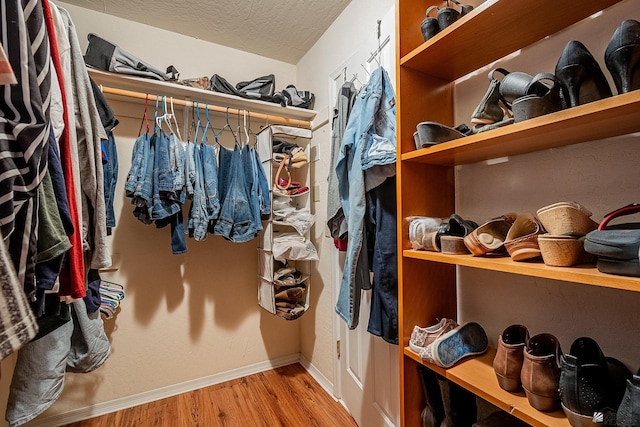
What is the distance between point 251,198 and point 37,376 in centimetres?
115

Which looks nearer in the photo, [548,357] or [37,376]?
[548,357]

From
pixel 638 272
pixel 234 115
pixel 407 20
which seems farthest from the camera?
pixel 234 115

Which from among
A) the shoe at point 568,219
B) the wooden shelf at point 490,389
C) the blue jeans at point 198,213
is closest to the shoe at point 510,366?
the wooden shelf at point 490,389

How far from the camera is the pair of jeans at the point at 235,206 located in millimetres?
1633

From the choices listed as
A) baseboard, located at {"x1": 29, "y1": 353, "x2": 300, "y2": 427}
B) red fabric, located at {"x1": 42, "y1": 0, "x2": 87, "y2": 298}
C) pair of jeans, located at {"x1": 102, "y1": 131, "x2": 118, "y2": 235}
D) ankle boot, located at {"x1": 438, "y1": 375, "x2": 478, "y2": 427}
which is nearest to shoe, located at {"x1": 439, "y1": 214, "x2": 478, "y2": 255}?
ankle boot, located at {"x1": 438, "y1": 375, "x2": 478, "y2": 427}

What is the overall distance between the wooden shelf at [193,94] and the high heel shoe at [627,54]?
62.9 inches

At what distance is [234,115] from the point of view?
195cm

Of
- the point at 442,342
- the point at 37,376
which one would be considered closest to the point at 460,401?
the point at 442,342

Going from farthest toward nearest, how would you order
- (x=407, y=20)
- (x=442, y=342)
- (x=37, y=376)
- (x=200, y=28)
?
(x=200, y=28)
(x=37, y=376)
(x=407, y=20)
(x=442, y=342)

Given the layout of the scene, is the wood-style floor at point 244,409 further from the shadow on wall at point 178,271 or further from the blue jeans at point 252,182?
the blue jeans at point 252,182

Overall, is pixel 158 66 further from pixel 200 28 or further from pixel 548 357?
pixel 548 357

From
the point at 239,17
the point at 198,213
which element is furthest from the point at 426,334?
the point at 239,17

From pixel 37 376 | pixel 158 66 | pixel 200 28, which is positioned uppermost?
pixel 200 28

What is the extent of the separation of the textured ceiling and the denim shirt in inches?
37.4
